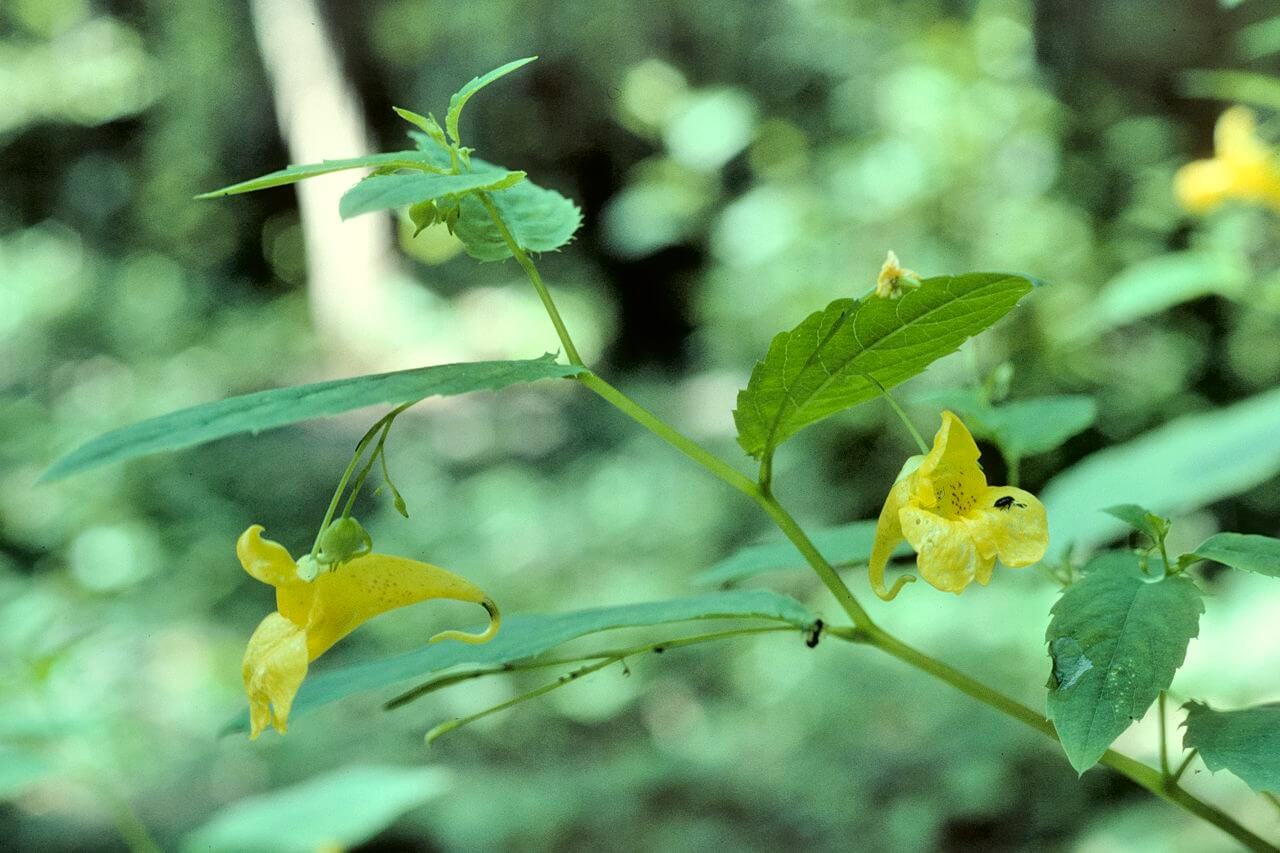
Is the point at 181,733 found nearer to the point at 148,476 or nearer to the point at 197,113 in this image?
the point at 148,476

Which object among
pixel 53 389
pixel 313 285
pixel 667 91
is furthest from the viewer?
pixel 313 285

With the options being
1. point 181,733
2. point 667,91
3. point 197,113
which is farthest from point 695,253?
point 197,113

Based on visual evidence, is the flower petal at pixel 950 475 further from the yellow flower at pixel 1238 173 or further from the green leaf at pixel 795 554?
the yellow flower at pixel 1238 173

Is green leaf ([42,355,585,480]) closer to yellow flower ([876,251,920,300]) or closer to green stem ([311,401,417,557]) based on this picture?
green stem ([311,401,417,557])

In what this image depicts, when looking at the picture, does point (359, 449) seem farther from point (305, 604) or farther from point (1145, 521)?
point (1145, 521)

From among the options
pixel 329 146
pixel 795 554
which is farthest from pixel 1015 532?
pixel 329 146

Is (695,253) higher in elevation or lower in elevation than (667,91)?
lower
